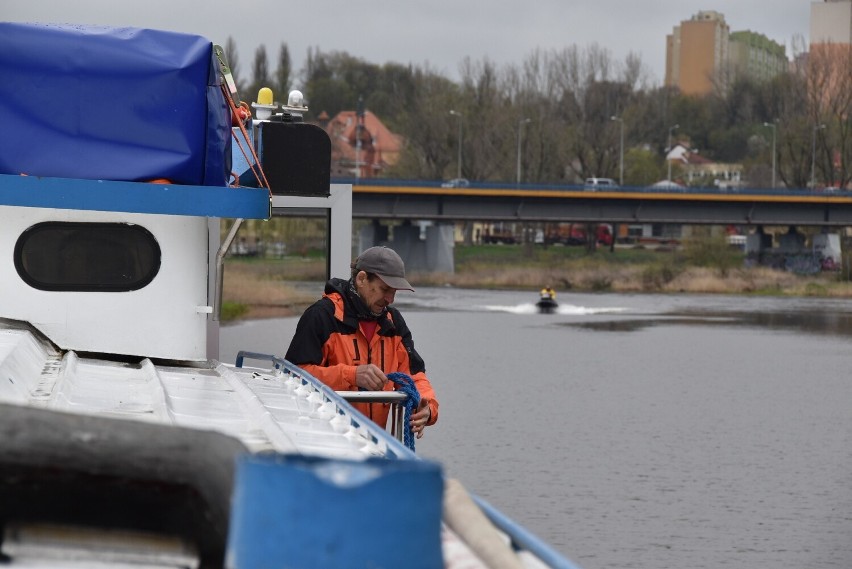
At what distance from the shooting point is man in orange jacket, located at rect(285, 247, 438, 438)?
7.66m

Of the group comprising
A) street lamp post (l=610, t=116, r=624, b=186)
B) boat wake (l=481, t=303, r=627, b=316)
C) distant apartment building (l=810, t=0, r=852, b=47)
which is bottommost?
boat wake (l=481, t=303, r=627, b=316)

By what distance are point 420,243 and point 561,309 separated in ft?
67.3

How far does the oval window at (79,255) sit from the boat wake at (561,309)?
50.0m

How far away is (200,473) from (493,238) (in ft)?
347

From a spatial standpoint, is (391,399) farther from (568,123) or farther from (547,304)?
(568,123)

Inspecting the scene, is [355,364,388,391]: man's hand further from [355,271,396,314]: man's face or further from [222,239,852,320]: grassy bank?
[222,239,852,320]: grassy bank

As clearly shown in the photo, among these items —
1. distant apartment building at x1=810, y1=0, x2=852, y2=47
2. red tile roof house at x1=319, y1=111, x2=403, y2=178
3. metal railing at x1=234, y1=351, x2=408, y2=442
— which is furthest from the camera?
distant apartment building at x1=810, y1=0, x2=852, y2=47

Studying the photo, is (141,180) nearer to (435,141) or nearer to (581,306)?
(581,306)

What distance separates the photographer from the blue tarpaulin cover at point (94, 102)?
303 inches

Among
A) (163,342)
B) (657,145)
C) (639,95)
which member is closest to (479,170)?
(639,95)

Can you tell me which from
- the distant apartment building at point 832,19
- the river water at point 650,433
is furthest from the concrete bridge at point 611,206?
the distant apartment building at point 832,19

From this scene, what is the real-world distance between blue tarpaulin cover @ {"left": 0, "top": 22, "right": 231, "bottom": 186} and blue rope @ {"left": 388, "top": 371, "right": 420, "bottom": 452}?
5.16ft

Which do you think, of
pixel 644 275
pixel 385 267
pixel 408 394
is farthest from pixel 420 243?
pixel 408 394

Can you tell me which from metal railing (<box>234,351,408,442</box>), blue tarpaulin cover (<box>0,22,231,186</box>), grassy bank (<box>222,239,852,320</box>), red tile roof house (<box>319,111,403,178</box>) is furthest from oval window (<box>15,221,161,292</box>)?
red tile roof house (<box>319,111,403,178</box>)
